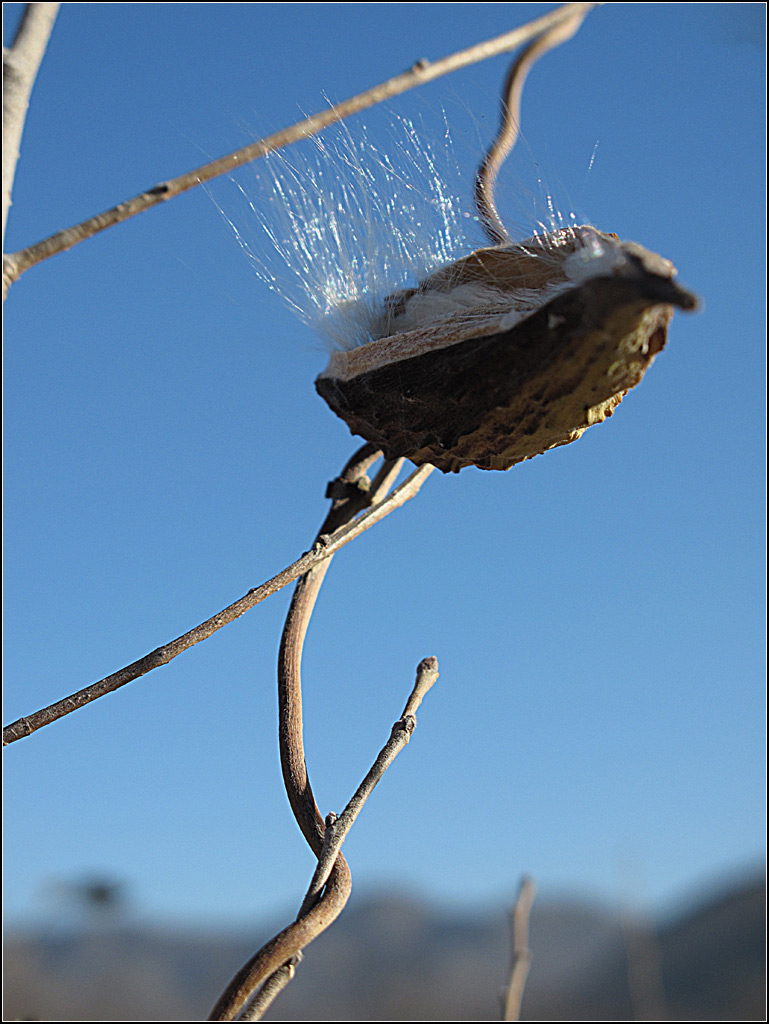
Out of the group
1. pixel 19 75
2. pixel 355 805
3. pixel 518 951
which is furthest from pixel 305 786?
pixel 518 951

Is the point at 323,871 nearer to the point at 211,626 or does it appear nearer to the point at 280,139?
the point at 211,626

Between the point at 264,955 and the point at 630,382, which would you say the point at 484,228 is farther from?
the point at 264,955

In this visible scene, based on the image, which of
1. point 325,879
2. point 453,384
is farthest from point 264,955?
point 453,384

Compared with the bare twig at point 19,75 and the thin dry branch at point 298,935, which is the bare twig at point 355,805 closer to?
the thin dry branch at point 298,935

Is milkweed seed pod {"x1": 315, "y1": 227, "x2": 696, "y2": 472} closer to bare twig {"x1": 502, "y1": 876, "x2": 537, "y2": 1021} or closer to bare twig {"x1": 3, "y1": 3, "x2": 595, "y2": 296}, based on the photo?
bare twig {"x1": 3, "y1": 3, "x2": 595, "y2": 296}

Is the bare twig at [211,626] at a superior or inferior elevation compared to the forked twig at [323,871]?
superior

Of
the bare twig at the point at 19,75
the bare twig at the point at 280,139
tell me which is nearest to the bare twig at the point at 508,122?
the bare twig at the point at 280,139
